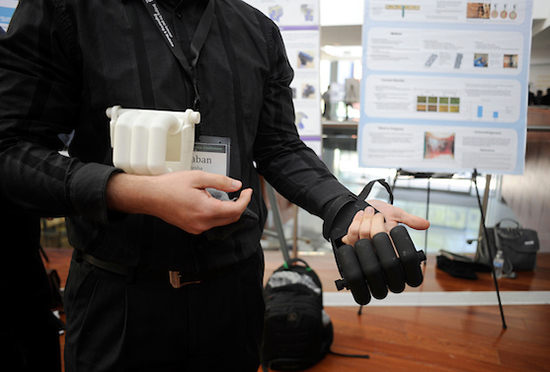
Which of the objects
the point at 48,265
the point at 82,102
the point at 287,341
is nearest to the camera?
the point at 82,102

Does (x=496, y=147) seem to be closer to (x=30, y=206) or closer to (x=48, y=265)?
(x=30, y=206)

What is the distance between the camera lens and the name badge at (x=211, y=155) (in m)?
0.74

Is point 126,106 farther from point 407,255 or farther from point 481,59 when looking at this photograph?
point 481,59

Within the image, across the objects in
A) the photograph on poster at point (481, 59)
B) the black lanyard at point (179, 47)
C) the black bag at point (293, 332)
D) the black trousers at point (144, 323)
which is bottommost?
the black bag at point (293, 332)

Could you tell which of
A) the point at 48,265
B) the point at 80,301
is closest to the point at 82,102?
the point at 80,301

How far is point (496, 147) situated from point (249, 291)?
5.98ft

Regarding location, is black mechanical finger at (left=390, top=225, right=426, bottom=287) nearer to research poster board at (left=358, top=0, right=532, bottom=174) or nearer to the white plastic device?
the white plastic device

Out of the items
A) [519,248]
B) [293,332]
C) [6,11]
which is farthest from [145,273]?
[519,248]

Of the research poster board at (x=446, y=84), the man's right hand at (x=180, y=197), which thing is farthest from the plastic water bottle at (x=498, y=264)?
the man's right hand at (x=180, y=197)

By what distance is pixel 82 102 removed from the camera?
72cm

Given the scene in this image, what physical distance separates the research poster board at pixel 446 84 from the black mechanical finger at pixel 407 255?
1623mm

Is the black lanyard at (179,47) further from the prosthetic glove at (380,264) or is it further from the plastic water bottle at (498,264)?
the plastic water bottle at (498,264)

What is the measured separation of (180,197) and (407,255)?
34cm

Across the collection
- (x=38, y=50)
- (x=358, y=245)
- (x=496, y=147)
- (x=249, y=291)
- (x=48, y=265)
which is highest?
(x=38, y=50)
